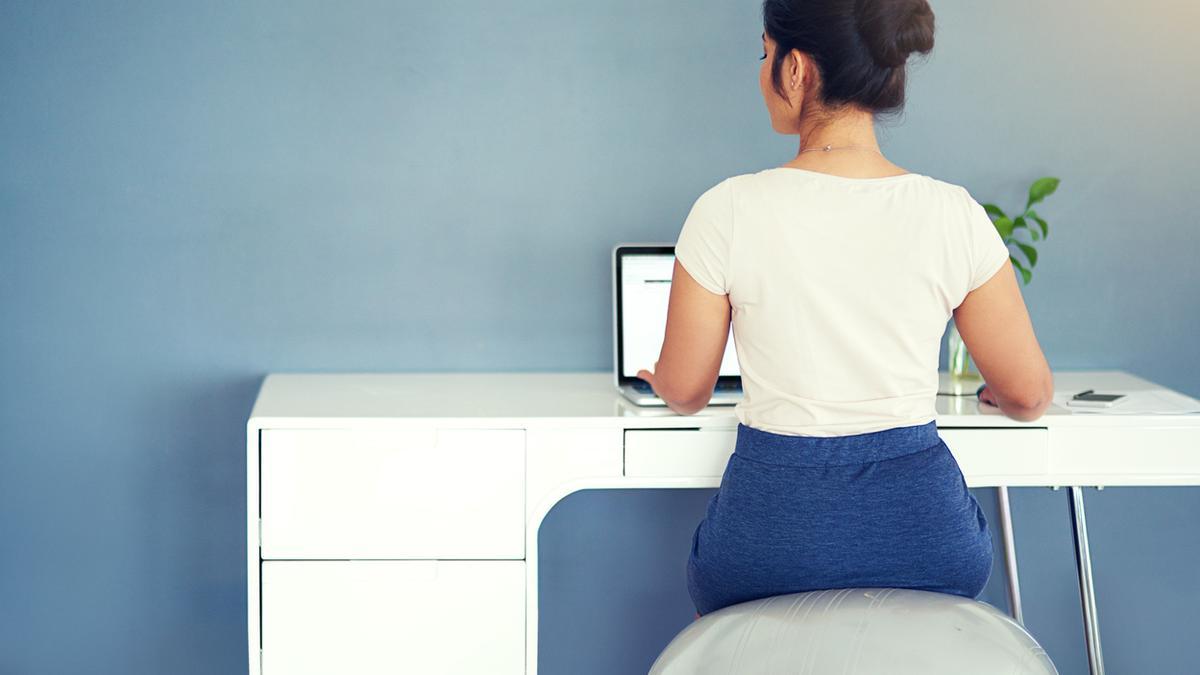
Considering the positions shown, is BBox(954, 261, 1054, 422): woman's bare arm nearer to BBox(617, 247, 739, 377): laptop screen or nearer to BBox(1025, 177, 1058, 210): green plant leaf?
BBox(617, 247, 739, 377): laptop screen

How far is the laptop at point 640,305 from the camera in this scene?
214 centimetres

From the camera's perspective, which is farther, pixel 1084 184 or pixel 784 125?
pixel 1084 184

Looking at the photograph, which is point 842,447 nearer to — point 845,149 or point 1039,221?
point 845,149

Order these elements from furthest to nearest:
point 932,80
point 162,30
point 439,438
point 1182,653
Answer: point 1182,653, point 932,80, point 162,30, point 439,438

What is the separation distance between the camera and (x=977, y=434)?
75.9 inches

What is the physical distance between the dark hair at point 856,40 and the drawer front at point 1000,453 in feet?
2.21

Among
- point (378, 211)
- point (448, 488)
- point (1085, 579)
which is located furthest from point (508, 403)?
point (1085, 579)

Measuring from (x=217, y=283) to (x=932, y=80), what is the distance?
1.34 metres

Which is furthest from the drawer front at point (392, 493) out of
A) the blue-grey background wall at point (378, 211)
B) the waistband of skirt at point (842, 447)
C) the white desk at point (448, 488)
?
the waistband of skirt at point (842, 447)

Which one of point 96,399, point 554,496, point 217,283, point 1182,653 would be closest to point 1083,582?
point 1182,653

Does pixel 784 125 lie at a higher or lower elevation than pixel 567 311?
higher

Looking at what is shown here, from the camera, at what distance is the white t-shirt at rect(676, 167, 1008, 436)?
1.41m

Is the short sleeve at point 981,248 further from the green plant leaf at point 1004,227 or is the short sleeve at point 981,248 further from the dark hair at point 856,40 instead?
the green plant leaf at point 1004,227

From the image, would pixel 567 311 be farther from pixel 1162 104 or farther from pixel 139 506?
pixel 1162 104
